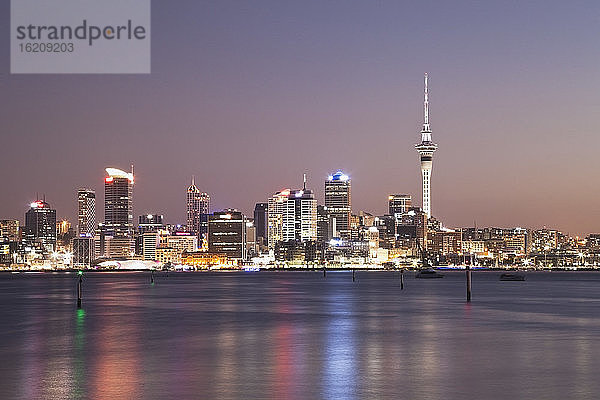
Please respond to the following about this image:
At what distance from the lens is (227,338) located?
158 ft

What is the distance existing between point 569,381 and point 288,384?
988 cm

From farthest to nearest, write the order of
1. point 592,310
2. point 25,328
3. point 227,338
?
point 592,310 → point 25,328 → point 227,338

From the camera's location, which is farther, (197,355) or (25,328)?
(25,328)

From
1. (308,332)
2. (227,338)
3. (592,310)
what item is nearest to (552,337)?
(308,332)

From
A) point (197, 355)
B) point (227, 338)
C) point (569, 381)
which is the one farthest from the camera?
point (227, 338)

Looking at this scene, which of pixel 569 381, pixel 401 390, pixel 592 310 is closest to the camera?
pixel 401 390

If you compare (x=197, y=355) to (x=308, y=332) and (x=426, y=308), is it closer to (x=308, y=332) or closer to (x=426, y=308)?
(x=308, y=332)

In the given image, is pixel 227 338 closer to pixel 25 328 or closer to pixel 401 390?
pixel 25 328

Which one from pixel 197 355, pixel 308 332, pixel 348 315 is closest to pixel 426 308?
pixel 348 315

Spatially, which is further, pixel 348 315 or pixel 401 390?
pixel 348 315

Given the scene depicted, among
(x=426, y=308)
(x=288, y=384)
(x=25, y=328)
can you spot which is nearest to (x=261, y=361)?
(x=288, y=384)

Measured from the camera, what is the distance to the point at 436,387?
29.2 metres

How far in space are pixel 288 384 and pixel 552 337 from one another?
23.9 meters

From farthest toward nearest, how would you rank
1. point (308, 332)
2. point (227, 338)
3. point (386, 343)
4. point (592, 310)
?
point (592, 310) → point (308, 332) → point (227, 338) → point (386, 343)
